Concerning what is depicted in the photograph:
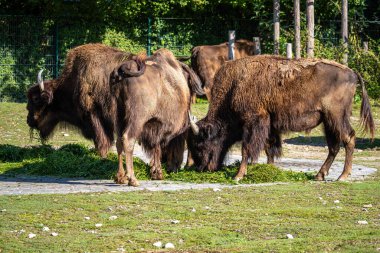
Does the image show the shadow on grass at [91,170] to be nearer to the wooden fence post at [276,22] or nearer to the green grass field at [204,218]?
the green grass field at [204,218]

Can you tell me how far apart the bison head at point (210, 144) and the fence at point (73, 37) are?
17.2 metres

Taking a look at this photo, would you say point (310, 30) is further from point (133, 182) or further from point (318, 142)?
point (133, 182)

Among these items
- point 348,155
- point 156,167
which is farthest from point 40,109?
point 348,155

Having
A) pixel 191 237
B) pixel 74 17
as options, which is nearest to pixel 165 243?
pixel 191 237

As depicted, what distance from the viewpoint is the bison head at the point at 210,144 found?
1642 cm

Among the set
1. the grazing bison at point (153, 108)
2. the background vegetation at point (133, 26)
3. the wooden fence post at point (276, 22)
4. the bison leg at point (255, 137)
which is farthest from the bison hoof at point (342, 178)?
the background vegetation at point (133, 26)

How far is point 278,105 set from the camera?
1586 centimetres

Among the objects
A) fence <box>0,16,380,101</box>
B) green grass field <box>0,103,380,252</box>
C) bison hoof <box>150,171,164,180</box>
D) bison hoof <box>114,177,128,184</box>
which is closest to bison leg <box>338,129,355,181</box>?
green grass field <box>0,103,380,252</box>

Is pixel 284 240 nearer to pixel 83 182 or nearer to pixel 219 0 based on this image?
pixel 83 182

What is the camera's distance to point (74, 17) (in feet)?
110

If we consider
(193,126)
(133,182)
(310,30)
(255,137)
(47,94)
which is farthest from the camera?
(310,30)

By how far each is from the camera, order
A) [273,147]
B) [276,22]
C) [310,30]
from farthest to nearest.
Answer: [276,22] → [310,30] → [273,147]

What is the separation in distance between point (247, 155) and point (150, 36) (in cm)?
1891

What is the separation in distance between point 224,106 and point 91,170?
2.57m
